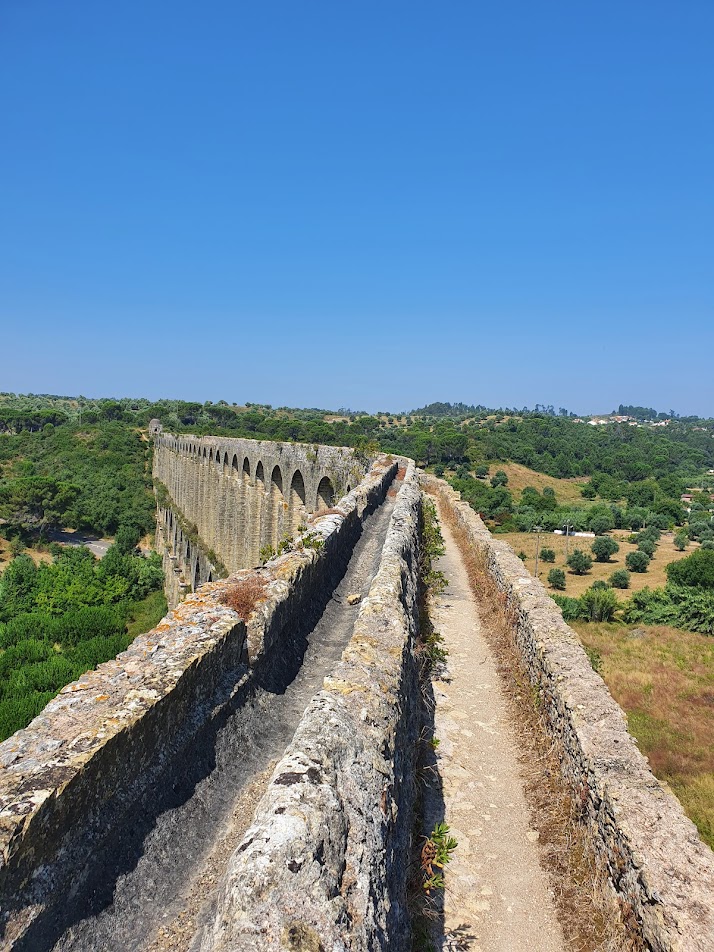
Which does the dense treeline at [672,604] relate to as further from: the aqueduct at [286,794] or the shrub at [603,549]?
the aqueduct at [286,794]

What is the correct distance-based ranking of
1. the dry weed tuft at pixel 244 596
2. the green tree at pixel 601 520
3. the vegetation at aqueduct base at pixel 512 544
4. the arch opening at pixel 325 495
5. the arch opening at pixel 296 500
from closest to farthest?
the dry weed tuft at pixel 244 596 < the vegetation at aqueduct base at pixel 512 544 < the arch opening at pixel 325 495 < the arch opening at pixel 296 500 < the green tree at pixel 601 520

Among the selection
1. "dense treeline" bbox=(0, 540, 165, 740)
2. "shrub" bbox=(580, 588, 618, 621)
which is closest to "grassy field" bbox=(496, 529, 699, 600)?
"shrub" bbox=(580, 588, 618, 621)

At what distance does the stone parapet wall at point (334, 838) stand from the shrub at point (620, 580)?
117 feet

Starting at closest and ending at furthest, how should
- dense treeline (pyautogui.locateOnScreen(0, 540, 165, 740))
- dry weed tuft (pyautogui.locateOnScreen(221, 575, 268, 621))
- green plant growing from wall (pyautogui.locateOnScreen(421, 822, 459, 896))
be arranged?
green plant growing from wall (pyautogui.locateOnScreen(421, 822, 459, 896))
dry weed tuft (pyautogui.locateOnScreen(221, 575, 268, 621))
dense treeline (pyautogui.locateOnScreen(0, 540, 165, 740))

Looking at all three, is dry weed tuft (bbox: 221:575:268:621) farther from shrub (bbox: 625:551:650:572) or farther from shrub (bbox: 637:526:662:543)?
shrub (bbox: 637:526:662:543)

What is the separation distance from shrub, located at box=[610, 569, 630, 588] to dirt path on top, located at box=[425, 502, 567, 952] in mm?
32083

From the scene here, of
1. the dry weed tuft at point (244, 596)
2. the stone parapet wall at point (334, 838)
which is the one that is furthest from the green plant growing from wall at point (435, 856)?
the dry weed tuft at point (244, 596)

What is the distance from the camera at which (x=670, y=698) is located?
1459 cm

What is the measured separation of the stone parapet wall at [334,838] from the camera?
5.91ft

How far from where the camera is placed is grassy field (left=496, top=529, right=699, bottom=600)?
119 ft

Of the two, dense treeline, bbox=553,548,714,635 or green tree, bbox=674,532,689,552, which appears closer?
dense treeline, bbox=553,548,714,635

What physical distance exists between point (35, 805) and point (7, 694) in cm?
2423

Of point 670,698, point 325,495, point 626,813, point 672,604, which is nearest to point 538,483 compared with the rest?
point 672,604

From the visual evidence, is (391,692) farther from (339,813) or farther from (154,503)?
(154,503)
